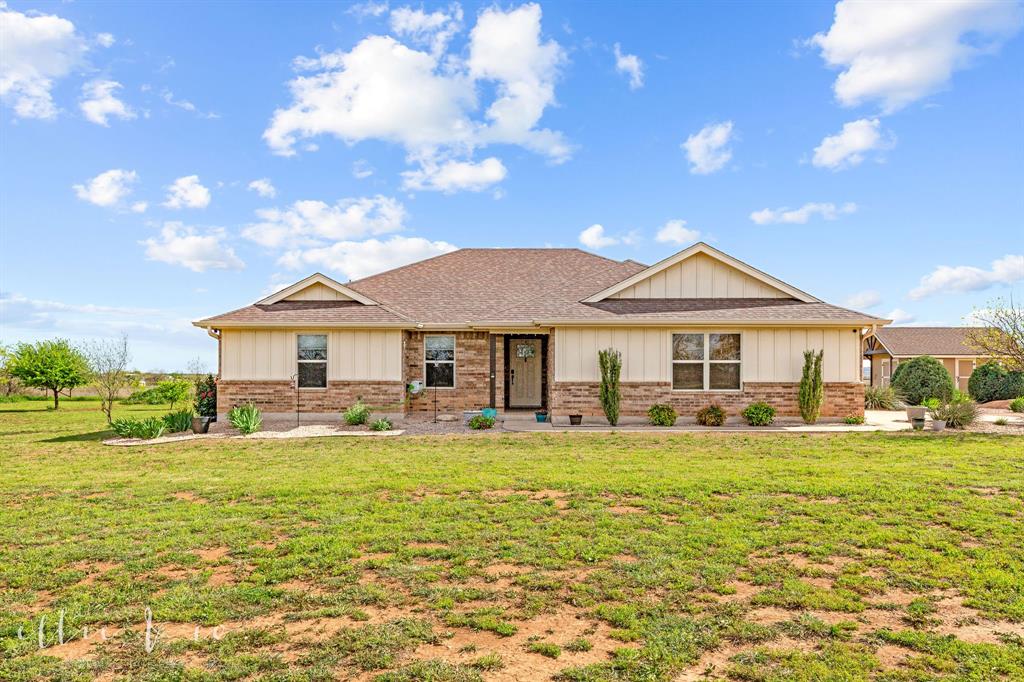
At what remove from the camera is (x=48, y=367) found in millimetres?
29141

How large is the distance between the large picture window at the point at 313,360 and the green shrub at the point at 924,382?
2223 centimetres

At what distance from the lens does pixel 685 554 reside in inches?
226

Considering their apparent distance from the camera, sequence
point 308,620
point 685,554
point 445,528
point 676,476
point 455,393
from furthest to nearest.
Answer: point 455,393
point 676,476
point 445,528
point 685,554
point 308,620

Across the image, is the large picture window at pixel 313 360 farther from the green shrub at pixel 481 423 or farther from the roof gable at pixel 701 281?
the roof gable at pixel 701 281

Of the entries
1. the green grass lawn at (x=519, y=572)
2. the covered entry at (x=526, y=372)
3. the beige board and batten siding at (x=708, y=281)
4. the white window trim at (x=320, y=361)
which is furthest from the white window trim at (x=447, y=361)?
the green grass lawn at (x=519, y=572)

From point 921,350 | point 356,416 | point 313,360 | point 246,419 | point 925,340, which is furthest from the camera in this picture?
point 925,340

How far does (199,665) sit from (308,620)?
2.62 ft

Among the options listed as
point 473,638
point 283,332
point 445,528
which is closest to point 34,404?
point 283,332

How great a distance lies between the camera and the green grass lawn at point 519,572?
12.7ft

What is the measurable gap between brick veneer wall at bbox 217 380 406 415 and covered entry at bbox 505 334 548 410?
4.14 meters

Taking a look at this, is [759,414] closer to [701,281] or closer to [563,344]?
[701,281]

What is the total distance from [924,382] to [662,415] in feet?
46.9

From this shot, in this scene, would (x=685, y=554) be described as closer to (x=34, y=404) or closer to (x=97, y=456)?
(x=97, y=456)

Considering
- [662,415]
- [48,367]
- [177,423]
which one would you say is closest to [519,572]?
[662,415]
